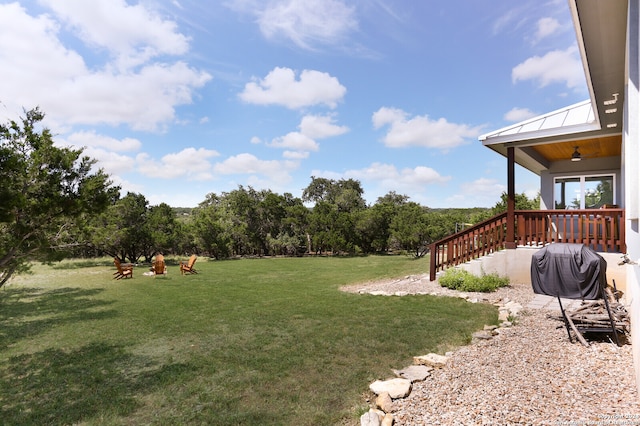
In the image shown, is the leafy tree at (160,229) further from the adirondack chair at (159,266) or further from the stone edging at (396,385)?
the stone edging at (396,385)

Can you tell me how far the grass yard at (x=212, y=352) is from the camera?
3.11 meters

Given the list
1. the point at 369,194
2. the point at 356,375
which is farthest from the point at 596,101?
the point at 369,194

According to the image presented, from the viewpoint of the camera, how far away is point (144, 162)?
72.2 feet

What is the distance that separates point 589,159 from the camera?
10.1m

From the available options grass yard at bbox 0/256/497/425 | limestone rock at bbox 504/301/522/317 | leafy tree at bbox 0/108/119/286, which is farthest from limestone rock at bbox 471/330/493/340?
leafy tree at bbox 0/108/119/286

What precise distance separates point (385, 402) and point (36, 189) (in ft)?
16.1

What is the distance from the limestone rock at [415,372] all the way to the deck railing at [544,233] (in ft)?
19.0

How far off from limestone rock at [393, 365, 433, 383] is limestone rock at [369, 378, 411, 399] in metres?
0.16

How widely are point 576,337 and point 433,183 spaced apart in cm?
2573

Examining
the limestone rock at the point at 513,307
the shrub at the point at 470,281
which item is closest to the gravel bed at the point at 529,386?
the limestone rock at the point at 513,307

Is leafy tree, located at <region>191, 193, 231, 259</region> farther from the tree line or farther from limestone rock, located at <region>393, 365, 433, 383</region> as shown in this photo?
limestone rock, located at <region>393, 365, 433, 383</region>

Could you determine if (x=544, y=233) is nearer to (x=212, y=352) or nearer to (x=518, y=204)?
(x=212, y=352)

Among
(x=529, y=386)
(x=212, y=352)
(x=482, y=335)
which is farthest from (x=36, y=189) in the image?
(x=482, y=335)

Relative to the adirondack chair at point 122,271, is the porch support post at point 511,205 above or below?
above
